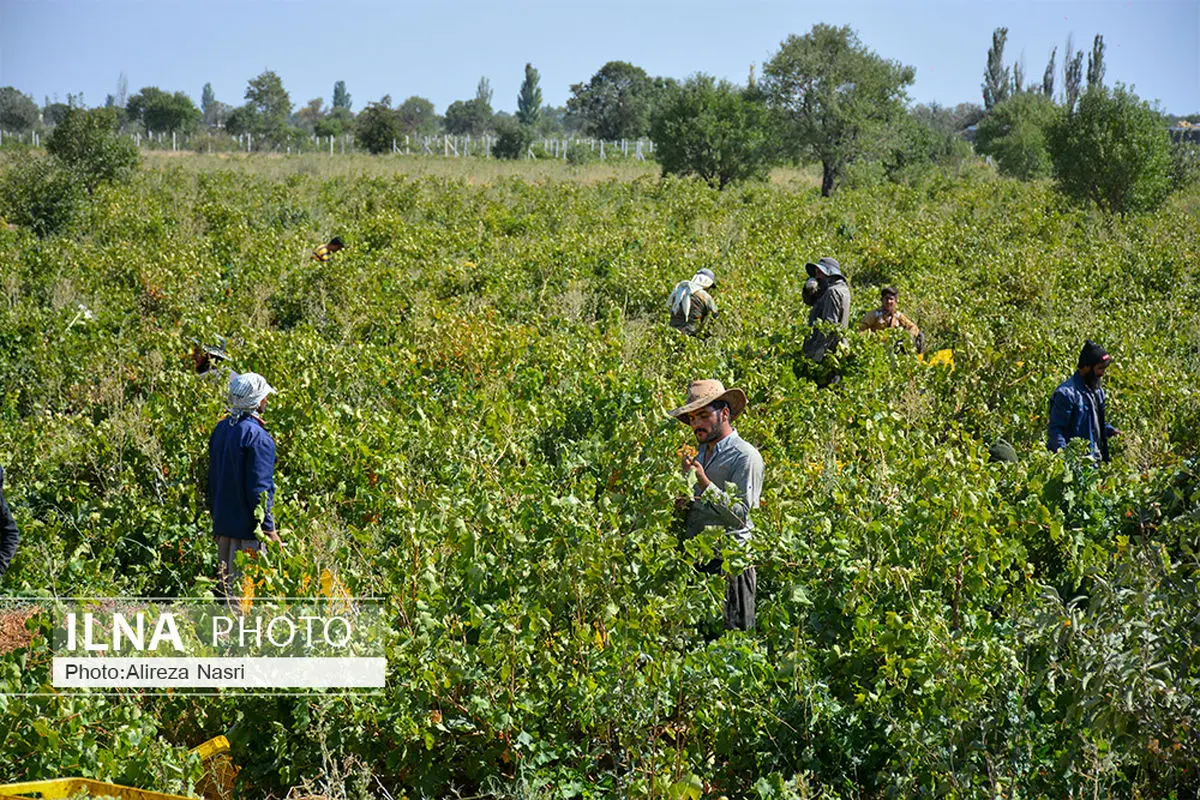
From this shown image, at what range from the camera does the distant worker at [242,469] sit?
16.1ft

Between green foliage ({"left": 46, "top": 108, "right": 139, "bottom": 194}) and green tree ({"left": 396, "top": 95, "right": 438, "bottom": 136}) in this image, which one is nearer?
green foliage ({"left": 46, "top": 108, "right": 139, "bottom": 194})

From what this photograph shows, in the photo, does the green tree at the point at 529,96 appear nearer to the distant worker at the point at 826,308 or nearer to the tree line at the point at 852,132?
the tree line at the point at 852,132

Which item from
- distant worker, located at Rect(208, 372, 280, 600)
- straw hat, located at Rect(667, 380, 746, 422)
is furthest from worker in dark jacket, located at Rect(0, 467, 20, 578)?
straw hat, located at Rect(667, 380, 746, 422)

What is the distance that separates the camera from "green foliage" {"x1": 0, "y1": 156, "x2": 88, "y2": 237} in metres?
16.9

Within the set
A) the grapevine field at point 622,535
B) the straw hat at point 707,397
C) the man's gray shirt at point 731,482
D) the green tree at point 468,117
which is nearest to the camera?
the grapevine field at point 622,535

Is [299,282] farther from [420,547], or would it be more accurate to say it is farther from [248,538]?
[420,547]

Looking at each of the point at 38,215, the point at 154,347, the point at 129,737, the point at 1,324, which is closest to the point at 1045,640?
the point at 129,737

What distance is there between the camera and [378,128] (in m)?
40.0

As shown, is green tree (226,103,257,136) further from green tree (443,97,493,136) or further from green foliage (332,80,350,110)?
green foliage (332,80,350,110)

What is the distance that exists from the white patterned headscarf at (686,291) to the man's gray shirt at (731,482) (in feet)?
15.1

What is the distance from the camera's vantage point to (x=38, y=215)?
1703 centimetres

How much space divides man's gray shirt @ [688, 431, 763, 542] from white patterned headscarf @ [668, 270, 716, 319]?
4.59 metres

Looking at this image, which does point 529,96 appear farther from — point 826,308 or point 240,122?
point 826,308

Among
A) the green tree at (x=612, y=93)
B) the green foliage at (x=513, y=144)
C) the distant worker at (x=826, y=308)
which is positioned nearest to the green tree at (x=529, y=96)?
the green tree at (x=612, y=93)
